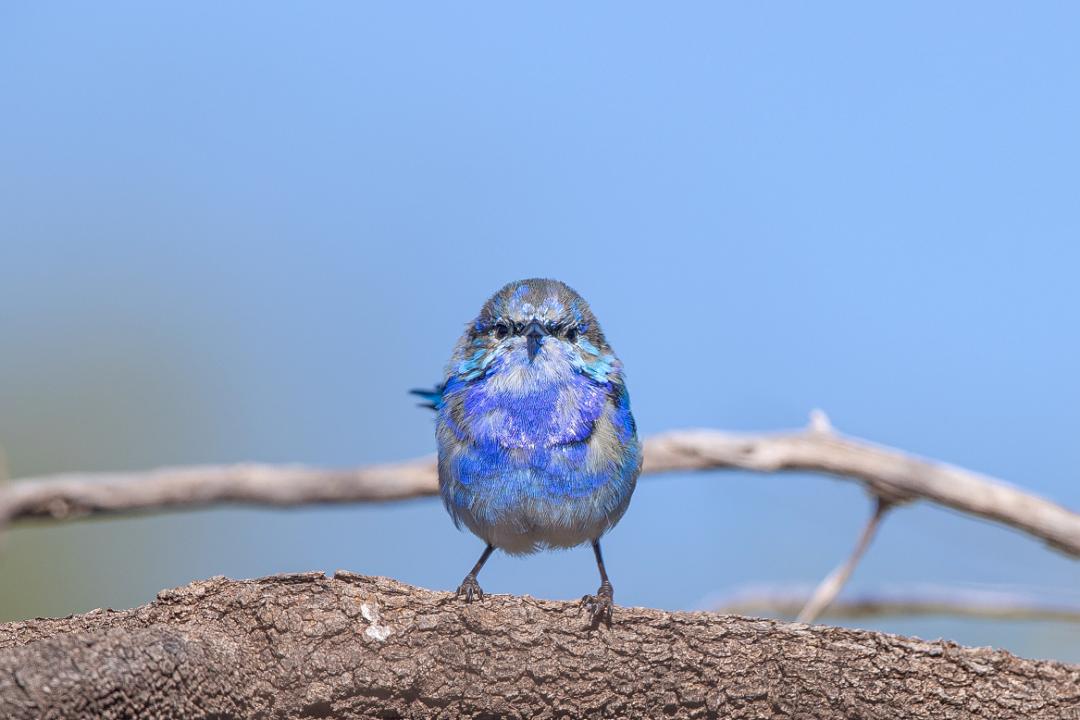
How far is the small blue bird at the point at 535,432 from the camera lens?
14.8ft

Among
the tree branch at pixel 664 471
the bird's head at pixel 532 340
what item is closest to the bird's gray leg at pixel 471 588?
the bird's head at pixel 532 340

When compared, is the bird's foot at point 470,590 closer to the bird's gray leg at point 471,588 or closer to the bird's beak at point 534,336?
the bird's gray leg at point 471,588

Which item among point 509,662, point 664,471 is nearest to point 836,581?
point 664,471

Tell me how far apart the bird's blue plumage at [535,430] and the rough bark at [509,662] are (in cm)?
59

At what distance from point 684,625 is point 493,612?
63 cm

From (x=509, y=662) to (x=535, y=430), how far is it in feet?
3.27

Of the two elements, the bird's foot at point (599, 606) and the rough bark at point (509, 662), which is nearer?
the rough bark at point (509, 662)

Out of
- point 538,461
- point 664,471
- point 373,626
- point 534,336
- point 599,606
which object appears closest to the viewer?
point 373,626

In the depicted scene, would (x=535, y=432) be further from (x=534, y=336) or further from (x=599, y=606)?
(x=599, y=606)

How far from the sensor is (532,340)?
4703 millimetres

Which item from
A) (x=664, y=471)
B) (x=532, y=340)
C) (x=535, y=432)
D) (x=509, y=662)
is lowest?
(x=509, y=662)

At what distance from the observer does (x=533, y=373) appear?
4.64 metres

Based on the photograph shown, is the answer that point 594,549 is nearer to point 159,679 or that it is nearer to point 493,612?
point 493,612

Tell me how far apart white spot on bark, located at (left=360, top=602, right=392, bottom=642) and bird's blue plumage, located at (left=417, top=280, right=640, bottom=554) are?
0.88 m
